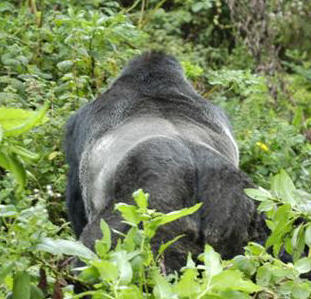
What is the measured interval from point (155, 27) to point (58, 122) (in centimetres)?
295

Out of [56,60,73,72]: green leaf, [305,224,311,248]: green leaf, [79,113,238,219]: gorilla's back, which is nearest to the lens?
[305,224,311,248]: green leaf

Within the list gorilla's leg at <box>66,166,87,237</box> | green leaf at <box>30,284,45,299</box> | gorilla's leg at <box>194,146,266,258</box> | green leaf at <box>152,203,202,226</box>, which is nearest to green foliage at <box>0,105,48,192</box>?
green leaf at <box>30,284,45,299</box>

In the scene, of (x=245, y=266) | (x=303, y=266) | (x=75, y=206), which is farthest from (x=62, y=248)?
(x=75, y=206)

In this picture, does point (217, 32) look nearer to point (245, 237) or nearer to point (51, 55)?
point (51, 55)

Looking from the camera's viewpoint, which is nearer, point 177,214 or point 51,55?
point 177,214

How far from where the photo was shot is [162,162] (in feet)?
10.3

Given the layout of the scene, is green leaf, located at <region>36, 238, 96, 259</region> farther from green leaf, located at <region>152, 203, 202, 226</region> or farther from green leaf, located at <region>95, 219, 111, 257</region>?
green leaf, located at <region>152, 203, 202, 226</region>

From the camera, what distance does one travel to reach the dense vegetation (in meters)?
1.81

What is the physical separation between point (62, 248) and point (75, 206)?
216 cm

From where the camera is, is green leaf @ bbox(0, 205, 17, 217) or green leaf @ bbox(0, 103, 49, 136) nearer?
green leaf @ bbox(0, 103, 49, 136)

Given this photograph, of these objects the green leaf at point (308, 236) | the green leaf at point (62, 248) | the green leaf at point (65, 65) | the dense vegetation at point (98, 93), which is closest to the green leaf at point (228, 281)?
the dense vegetation at point (98, 93)

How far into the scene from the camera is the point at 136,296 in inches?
69.7

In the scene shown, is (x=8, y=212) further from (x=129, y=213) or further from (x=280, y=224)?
(x=280, y=224)

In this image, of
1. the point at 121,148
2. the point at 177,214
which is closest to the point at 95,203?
the point at 121,148
